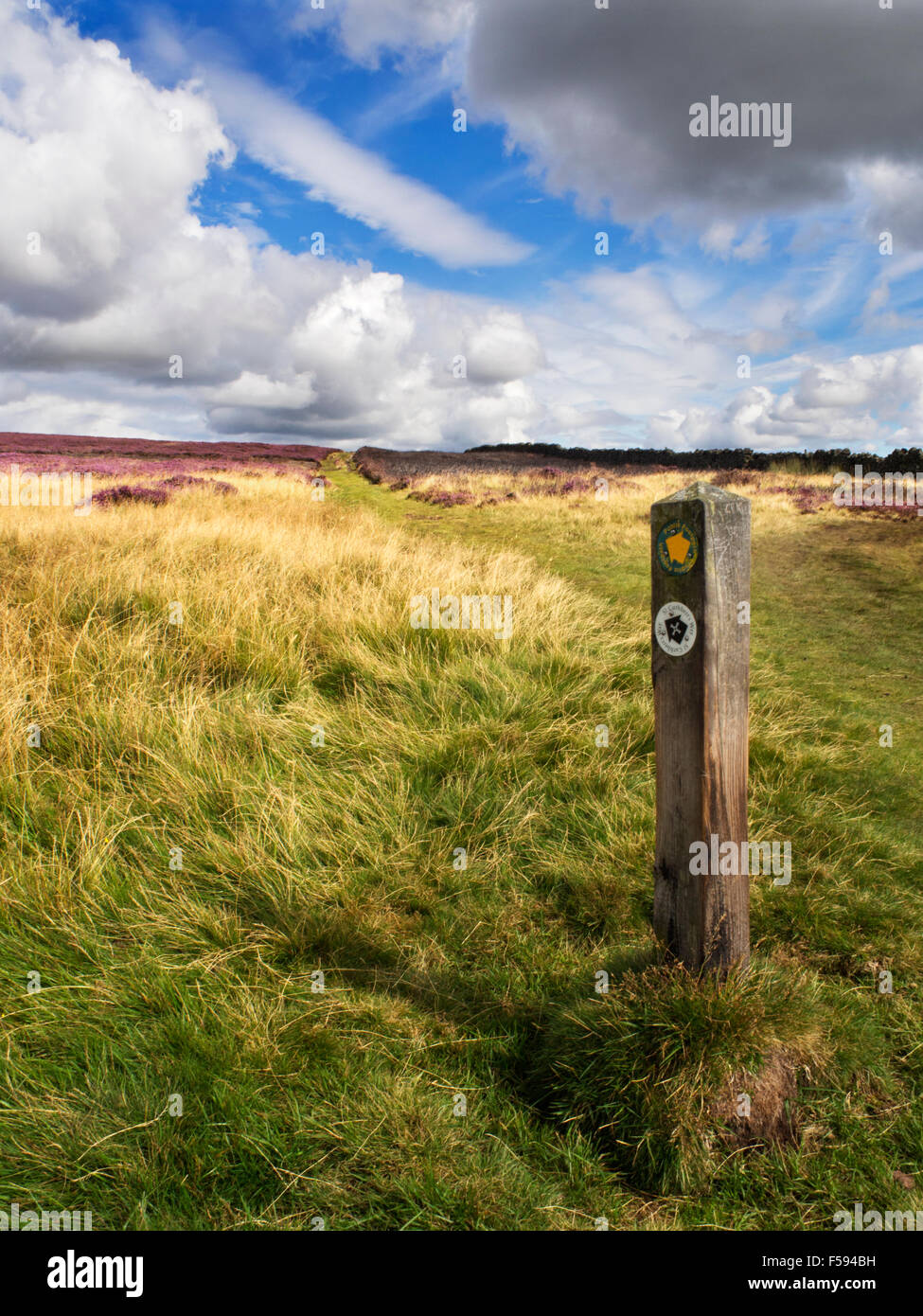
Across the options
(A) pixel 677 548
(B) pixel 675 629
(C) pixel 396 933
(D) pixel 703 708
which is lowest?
(C) pixel 396 933

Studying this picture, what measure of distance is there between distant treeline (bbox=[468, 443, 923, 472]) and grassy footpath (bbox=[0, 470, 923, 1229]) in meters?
30.0

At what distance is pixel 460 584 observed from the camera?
695cm

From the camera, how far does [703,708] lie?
211 centimetres

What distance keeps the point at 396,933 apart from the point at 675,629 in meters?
1.81

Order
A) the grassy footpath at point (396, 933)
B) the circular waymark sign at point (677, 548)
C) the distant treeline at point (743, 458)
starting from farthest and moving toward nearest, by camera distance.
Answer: the distant treeline at point (743, 458)
the circular waymark sign at point (677, 548)
the grassy footpath at point (396, 933)

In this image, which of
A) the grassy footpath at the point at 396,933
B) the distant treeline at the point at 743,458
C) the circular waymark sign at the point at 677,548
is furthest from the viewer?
the distant treeline at the point at 743,458

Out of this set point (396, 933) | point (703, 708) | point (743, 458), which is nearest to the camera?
point (703, 708)

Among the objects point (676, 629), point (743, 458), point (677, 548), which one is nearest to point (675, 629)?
point (676, 629)

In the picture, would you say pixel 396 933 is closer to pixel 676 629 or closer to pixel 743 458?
pixel 676 629

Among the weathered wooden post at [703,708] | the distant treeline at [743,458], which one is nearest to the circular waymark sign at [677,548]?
the weathered wooden post at [703,708]

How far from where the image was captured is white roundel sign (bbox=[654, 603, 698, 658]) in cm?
212

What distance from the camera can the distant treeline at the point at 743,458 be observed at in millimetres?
30656

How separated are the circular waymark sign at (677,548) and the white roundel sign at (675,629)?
0.12 metres

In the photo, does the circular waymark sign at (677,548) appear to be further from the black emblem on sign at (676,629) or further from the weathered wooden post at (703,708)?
the black emblem on sign at (676,629)
